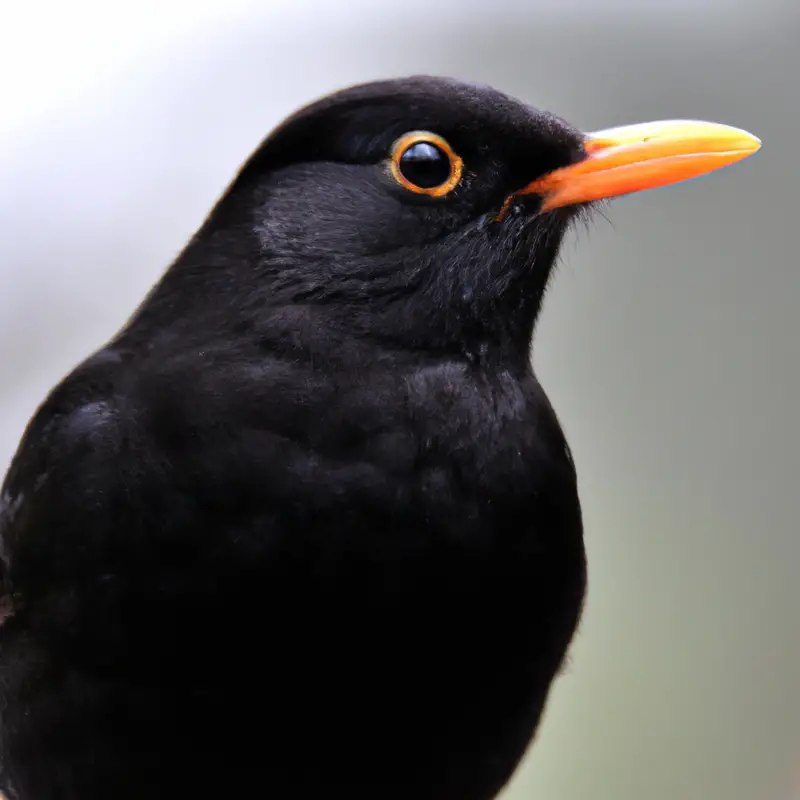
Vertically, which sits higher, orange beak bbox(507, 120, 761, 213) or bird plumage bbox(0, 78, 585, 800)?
orange beak bbox(507, 120, 761, 213)

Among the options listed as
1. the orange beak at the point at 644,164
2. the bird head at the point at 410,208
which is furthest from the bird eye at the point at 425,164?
the orange beak at the point at 644,164

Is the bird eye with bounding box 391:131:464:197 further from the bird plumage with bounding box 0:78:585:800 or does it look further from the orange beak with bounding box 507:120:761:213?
the orange beak with bounding box 507:120:761:213

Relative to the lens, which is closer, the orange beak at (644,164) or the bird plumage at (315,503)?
the bird plumage at (315,503)

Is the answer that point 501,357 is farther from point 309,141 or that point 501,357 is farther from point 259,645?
point 259,645

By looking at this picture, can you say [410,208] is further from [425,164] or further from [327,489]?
[327,489]

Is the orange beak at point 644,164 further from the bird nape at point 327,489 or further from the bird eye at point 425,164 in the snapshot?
the bird eye at point 425,164

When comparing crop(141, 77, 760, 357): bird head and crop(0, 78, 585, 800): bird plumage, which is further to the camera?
crop(141, 77, 760, 357): bird head

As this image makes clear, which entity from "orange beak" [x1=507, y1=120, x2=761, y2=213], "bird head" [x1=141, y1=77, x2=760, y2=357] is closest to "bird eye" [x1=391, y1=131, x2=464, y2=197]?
"bird head" [x1=141, y1=77, x2=760, y2=357]
